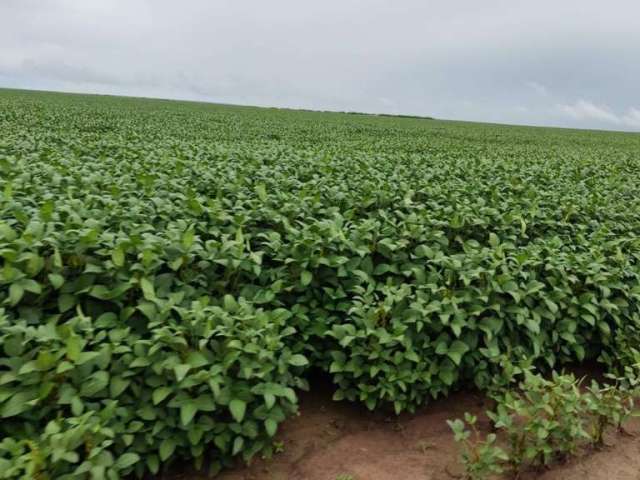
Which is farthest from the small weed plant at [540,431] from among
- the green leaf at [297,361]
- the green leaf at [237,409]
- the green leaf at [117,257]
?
the green leaf at [117,257]

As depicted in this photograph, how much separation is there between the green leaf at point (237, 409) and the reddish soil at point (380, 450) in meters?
0.46

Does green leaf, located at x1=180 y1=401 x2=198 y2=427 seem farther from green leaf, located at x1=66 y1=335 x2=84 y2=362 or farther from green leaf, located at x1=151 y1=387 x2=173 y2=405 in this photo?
green leaf, located at x1=66 y1=335 x2=84 y2=362

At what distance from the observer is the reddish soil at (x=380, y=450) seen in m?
2.38

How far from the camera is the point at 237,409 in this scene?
209 cm

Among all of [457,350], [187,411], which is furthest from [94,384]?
[457,350]

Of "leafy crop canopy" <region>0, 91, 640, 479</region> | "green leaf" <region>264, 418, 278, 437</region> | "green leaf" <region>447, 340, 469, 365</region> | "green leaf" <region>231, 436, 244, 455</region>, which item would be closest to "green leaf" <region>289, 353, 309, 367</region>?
"leafy crop canopy" <region>0, 91, 640, 479</region>

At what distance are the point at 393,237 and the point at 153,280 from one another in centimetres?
176

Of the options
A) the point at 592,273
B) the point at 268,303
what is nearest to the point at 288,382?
the point at 268,303

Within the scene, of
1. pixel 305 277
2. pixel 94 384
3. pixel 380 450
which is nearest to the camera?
pixel 94 384

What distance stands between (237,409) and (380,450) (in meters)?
0.95

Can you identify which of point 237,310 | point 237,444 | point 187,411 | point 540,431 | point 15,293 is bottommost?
point 237,444

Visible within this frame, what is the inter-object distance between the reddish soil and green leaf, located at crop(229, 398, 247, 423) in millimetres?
464

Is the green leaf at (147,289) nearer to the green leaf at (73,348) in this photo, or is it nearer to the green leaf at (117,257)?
the green leaf at (117,257)

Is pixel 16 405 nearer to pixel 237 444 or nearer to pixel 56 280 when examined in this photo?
pixel 56 280
